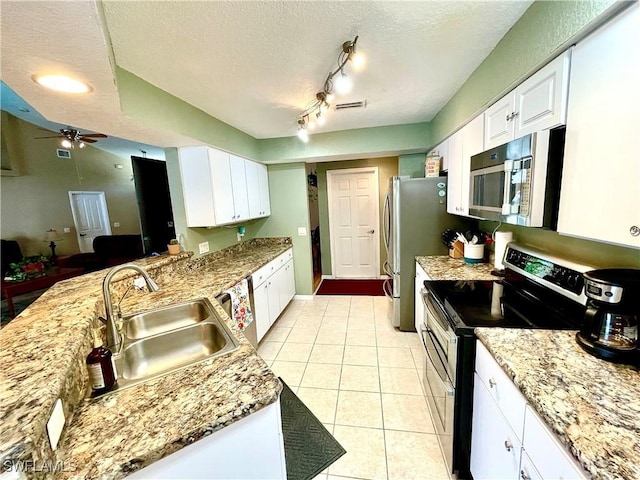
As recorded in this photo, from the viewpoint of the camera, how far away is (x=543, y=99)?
1241 millimetres

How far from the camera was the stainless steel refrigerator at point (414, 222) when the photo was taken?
2715 millimetres

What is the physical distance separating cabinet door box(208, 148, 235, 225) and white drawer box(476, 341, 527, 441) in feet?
8.15

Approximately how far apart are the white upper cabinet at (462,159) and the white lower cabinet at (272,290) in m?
2.11

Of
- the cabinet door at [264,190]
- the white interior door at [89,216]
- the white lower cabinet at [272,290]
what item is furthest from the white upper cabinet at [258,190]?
the white interior door at [89,216]

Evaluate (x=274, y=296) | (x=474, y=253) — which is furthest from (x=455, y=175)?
(x=274, y=296)

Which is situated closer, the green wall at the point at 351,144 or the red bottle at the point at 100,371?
the red bottle at the point at 100,371

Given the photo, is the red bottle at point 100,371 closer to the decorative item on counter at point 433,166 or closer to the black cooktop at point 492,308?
the black cooktop at point 492,308

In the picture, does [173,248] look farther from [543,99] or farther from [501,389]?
[543,99]

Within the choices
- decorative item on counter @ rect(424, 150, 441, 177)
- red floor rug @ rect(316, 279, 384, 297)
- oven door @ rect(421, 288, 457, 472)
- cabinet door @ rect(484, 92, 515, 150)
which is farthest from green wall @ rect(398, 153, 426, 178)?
oven door @ rect(421, 288, 457, 472)

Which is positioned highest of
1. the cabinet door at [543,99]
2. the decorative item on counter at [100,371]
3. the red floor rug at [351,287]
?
the cabinet door at [543,99]

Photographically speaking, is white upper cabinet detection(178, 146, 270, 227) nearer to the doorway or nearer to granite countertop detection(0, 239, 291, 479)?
the doorway

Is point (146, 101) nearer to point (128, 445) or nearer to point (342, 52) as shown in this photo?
point (342, 52)

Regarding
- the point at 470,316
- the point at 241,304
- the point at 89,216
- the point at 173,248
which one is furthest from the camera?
the point at 89,216

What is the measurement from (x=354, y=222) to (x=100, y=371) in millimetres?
4250
